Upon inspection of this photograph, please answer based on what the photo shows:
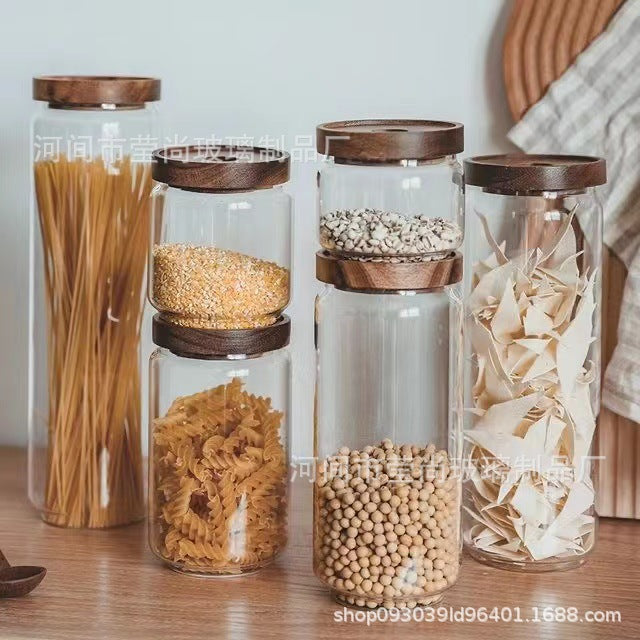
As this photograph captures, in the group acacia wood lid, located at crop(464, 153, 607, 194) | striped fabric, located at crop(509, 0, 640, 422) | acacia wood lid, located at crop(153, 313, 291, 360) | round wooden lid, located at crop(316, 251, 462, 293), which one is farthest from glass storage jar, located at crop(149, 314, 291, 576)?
striped fabric, located at crop(509, 0, 640, 422)

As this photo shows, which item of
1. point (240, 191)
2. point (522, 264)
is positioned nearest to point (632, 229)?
point (522, 264)

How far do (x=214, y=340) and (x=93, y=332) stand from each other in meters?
0.18

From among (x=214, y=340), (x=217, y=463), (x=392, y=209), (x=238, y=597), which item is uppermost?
(x=392, y=209)

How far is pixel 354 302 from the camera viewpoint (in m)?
0.89

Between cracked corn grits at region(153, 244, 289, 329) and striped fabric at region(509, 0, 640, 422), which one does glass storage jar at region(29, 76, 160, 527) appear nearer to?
cracked corn grits at region(153, 244, 289, 329)

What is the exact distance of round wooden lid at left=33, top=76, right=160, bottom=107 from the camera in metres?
1.00

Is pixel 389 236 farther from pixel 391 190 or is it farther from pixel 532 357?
pixel 532 357

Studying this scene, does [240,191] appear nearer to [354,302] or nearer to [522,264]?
[354,302]

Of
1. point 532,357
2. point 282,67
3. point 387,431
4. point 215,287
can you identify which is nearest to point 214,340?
point 215,287

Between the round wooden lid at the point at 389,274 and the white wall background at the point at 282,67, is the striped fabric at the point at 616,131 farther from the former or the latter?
the round wooden lid at the point at 389,274

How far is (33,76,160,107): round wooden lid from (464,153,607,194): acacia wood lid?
313 millimetres

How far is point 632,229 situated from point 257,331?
15.2 inches

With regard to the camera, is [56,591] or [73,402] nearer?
[56,591]

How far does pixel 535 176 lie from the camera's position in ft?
2.97
